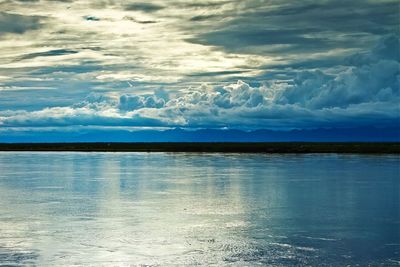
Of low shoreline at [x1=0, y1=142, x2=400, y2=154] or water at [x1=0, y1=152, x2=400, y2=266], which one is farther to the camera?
low shoreline at [x1=0, y1=142, x2=400, y2=154]

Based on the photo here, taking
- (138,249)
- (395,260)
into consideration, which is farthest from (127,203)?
(395,260)

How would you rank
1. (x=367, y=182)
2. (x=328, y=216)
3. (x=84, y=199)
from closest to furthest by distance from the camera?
1. (x=328, y=216)
2. (x=84, y=199)
3. (x=367, y=182)

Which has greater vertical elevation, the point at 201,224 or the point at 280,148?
the point at 280,148

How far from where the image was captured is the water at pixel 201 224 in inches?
603

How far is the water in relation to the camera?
15.3 metres

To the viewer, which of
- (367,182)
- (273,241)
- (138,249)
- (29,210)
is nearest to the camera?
(138,249)

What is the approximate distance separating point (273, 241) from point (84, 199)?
44.5 feet

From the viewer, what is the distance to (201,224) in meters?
20.6

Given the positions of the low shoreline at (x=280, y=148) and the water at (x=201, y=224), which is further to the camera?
the low shoreline at (x=280, y=148)

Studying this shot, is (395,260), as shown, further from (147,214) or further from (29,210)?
(29,210)

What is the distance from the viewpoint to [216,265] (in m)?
14.2

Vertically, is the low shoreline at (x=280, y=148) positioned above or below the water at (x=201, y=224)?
above

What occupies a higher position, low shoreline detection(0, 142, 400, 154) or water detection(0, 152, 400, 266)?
low shoreline detection(0, 142, 400, 154)

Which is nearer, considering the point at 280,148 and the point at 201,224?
the point at 201,224
